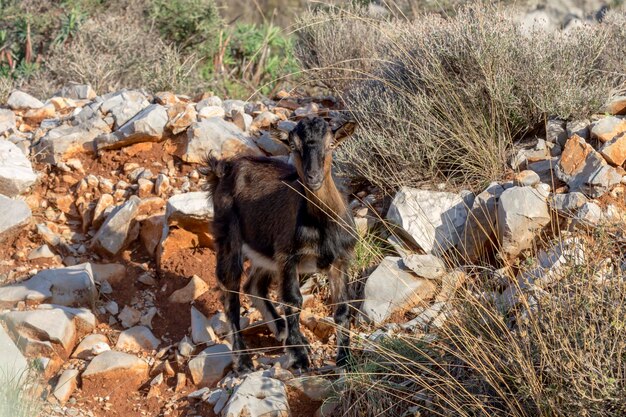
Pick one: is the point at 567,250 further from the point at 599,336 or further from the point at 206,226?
the point at 206,226

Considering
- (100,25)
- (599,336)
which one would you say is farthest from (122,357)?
(100,25)

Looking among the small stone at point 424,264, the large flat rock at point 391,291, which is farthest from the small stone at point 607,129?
the large flat rock at point 391,291

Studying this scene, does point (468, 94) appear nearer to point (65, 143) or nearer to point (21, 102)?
point (65, 143)

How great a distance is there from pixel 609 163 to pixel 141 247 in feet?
13.9

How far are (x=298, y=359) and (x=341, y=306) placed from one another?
1.62 feet

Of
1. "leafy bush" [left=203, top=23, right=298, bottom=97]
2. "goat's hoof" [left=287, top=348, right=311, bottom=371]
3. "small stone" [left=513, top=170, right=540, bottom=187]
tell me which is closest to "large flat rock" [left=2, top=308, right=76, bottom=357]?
"goat's hoof" [left=287, top=348, right=311, bottom=371]

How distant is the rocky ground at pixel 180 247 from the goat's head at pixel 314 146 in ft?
2.75

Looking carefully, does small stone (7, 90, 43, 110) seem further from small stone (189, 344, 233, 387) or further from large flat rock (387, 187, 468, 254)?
large flat rock (387, 187, 468, 254)

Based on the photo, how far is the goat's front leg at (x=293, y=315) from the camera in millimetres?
6582

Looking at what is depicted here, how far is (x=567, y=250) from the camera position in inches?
239

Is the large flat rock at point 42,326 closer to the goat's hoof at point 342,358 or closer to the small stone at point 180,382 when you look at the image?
the small stone at point 180,382

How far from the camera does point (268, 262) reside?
717cm

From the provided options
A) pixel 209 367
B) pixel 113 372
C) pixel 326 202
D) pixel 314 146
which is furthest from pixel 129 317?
pixel 314 146

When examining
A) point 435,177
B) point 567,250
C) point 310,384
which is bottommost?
point 310,384
